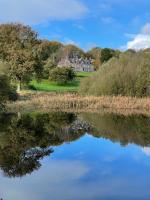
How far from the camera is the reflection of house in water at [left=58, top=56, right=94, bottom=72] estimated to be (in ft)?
391

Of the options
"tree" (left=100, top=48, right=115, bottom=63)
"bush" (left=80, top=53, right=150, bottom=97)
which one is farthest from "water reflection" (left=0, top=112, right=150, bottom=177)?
"tree" (left=100, top=48, right=115, bottom=63)

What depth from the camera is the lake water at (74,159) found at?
12.8 metres

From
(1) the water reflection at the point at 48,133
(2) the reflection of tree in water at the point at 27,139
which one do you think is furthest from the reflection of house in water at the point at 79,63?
(2) the reflection of tree in water at the point at 27,139

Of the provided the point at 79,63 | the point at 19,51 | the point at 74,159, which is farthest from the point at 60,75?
the point at 74,159

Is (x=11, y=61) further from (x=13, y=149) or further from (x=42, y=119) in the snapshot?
(x=13, y=149)

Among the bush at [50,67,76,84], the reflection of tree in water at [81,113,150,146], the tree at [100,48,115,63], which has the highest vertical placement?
the tree at [100,48,115,63]

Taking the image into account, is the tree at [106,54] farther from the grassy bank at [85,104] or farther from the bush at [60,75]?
the grassy bank at [85,104]

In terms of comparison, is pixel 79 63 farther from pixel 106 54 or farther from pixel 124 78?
pixel 124 78

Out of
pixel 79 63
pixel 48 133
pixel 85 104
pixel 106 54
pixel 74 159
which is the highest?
pixel 106 54

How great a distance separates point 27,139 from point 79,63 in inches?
4033

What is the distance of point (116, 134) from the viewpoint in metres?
26.5

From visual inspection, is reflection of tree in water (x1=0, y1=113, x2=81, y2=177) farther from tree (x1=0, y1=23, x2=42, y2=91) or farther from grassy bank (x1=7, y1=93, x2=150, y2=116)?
tree (x1=0, y1=23, x2=42, y2=91)

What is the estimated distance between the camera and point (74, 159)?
18.2 meters

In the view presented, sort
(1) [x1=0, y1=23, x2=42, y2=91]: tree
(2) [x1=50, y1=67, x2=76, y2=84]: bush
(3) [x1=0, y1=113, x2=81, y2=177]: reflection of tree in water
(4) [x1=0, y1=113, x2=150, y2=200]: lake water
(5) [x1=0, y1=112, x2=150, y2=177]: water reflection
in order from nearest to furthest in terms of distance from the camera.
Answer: (4) [x1=0, y1=113, x2=150, y2=200]: lake water → (3) [x1=0, y1=113, x2=81, y2=177]: reflection of tree in water → (5) [x1=0, y1=112, x2=150, y2=177]: water reflection → (1) [x1=0, y1=23, x2=42, y2=91]: tree → (2) [x1=50, y1=67, x2=76, y2=84]: bush
